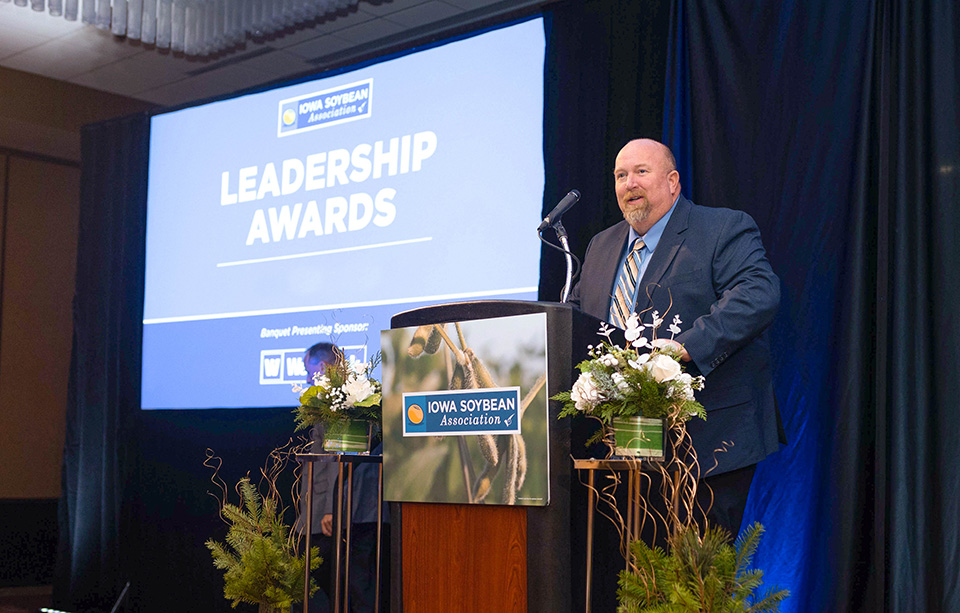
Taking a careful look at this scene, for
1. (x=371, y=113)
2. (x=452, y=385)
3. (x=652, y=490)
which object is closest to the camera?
(x=452, y=385)

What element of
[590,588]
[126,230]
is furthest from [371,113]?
[590,588]

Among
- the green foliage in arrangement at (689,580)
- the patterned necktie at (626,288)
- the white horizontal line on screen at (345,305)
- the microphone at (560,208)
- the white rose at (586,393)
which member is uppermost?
A: the microphone at (560,208)

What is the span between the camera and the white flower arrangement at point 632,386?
203 cm

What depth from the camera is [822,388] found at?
333 centimetres

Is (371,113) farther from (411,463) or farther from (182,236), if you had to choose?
(411,463)

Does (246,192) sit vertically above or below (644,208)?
above

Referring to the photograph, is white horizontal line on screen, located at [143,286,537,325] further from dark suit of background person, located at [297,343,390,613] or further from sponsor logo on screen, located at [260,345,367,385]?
→ dark suit of background person, located at [297,343,390,613]

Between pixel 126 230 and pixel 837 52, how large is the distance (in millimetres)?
4368

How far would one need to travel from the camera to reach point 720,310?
240cm

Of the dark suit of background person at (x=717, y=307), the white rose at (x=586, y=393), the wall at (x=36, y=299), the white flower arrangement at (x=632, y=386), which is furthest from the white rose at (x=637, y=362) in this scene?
the wall at (x=36, y=299)

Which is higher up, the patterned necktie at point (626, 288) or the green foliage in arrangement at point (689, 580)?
the patterned necktie at point (626, 288)

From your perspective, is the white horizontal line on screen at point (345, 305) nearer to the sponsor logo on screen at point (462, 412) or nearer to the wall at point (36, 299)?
the sponsor logo on screen at point (462, 412)

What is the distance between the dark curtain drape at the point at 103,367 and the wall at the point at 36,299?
2.45 ft

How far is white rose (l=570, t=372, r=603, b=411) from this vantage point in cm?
200
